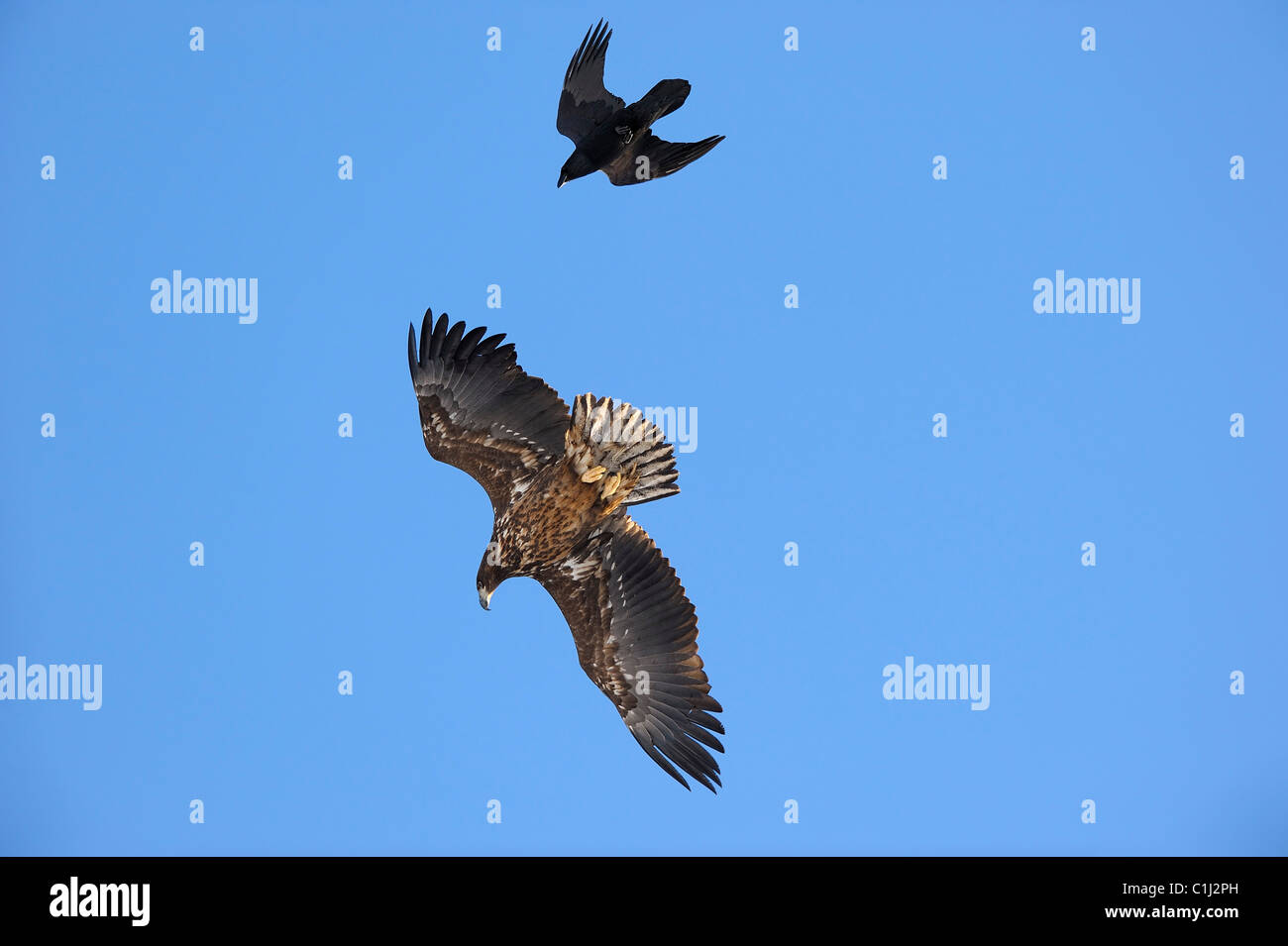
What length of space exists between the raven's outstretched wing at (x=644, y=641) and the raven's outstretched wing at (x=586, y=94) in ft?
8.92

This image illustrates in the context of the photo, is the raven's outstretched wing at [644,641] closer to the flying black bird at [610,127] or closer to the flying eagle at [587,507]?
the flying eagle at [587,507]

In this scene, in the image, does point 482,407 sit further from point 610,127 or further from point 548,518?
point 610,127

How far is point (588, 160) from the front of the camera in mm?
10414

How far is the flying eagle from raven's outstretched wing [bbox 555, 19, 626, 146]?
1.61 metres

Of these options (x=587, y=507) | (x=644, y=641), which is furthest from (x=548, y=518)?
(x=644, y=641)

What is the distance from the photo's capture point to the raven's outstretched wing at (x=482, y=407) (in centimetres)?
1041

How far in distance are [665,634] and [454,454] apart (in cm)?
193

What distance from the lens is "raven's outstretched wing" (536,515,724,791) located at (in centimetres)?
1048

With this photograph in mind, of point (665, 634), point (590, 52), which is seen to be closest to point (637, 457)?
point (665, 634)

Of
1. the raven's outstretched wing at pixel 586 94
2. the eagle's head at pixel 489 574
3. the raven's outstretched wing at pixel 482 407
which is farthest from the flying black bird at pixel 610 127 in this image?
the eagle's head at pixel 489 574

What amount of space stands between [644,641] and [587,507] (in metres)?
1.06

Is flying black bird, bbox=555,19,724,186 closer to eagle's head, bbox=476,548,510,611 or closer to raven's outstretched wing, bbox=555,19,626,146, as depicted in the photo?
raven's outstretched wing, bbox=555,19,626,146
